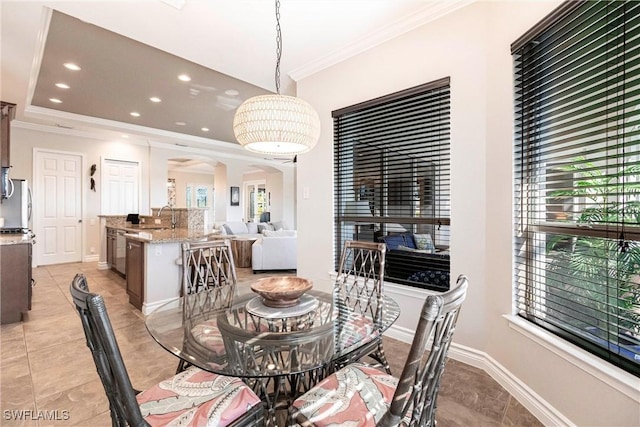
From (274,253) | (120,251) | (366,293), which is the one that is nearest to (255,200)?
(274,253)

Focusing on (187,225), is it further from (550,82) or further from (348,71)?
(550,82)

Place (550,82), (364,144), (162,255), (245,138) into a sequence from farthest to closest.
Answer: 1. (162,255)
2. (364,144)
3. (245,138)
4. (550,82)

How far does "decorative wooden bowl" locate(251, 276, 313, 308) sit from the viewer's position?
5.20ft

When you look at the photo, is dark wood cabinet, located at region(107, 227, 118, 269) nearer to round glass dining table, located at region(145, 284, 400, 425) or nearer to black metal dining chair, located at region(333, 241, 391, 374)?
round glass dining table, located at region(145, 284, 400, 425)

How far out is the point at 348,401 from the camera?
3.85 ft

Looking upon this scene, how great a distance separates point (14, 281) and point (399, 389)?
4192mm

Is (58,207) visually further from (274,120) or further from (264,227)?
(274,120)

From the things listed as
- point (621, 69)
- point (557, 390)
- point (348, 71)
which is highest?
point (348, 71)

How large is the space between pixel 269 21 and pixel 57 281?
5.28 meters

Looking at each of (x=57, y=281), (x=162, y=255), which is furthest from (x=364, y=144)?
(x=57, y=281)

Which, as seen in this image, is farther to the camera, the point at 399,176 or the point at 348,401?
the point at 399,176

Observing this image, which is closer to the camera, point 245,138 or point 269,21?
point 245,138

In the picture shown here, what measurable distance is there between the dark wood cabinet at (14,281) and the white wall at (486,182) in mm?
3265

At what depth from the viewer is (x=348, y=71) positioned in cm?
306
